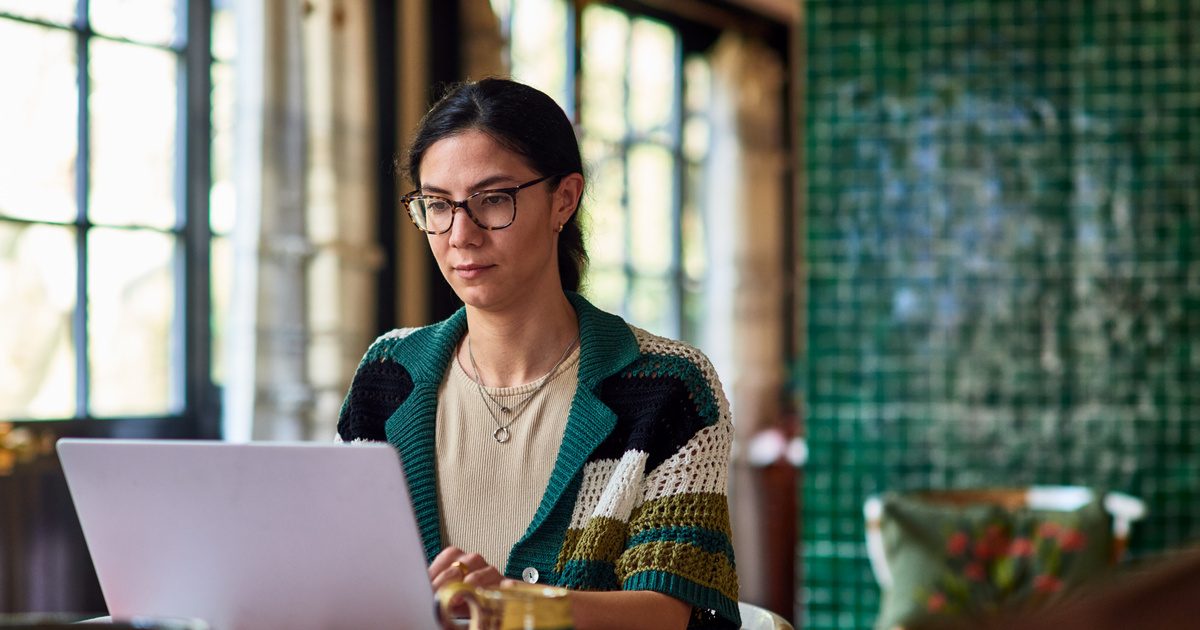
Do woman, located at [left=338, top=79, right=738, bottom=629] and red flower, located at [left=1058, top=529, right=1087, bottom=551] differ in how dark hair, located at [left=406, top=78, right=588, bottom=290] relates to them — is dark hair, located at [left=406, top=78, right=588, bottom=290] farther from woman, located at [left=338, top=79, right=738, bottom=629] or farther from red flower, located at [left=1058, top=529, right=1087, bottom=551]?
red flower, located at [left=1058, top=529, right=1087, bottom=551]

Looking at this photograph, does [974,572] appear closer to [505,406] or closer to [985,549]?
[985,549]

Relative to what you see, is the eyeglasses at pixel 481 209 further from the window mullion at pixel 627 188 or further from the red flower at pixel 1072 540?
the window mullion at pixel 627 188

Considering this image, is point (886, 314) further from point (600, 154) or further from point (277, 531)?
point (277, 531)

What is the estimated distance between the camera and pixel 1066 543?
3.24 m

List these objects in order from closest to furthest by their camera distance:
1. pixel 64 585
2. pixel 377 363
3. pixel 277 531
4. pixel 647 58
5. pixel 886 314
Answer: pixel 277 531, pixel 377 363, pixel 64 585, pixel 886 314, pixel 647 58

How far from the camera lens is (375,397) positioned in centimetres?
173

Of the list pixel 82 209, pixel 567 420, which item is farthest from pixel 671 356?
pixel 82 209

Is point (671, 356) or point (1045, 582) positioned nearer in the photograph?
point (671, 356)

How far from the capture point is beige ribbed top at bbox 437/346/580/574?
160cm

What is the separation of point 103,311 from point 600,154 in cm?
255

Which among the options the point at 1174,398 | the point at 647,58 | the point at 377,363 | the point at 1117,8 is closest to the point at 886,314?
the point at 1174,398

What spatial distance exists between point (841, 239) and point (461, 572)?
2521mm

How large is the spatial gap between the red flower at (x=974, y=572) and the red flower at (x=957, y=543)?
0.15 ft

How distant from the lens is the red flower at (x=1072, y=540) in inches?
127
